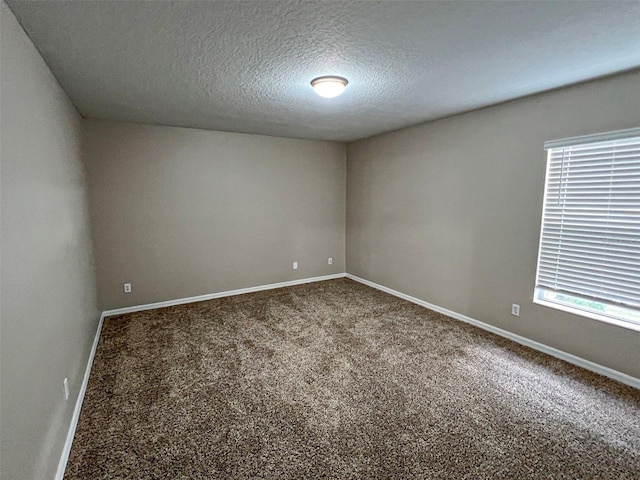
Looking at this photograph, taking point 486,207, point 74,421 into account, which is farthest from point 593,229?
point 74,421

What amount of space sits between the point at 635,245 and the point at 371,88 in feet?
7.93

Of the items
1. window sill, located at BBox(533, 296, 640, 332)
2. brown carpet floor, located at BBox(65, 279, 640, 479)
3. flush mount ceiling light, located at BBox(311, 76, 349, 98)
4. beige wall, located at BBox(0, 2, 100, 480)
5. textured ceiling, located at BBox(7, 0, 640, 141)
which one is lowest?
brown carpet floor, located at BBox(65, 279, 640, 479)

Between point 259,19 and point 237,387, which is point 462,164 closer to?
point 259,19

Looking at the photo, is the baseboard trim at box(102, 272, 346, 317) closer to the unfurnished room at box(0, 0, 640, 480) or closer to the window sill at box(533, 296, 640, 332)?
the unfurnished room at box(0, 0, 640, 480)

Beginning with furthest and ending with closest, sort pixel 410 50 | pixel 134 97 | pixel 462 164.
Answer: pixel 462 164
pixel 134 97
pixel 410 50

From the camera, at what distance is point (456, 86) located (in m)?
2.66

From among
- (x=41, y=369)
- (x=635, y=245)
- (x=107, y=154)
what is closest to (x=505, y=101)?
(x=635, y=245)

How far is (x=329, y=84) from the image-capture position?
2443mm

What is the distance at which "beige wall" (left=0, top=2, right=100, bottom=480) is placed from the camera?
1.27 metres

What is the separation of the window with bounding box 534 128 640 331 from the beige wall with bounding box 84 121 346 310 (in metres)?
3.31

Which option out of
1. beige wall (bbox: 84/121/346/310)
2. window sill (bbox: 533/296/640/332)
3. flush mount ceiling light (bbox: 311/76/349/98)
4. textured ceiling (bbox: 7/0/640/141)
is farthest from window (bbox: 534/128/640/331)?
beige wall (bbox: 84/121/346/310)

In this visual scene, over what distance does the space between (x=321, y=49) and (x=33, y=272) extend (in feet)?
6.67

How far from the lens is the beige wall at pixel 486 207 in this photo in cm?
260

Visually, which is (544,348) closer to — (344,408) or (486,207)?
(486,207)
